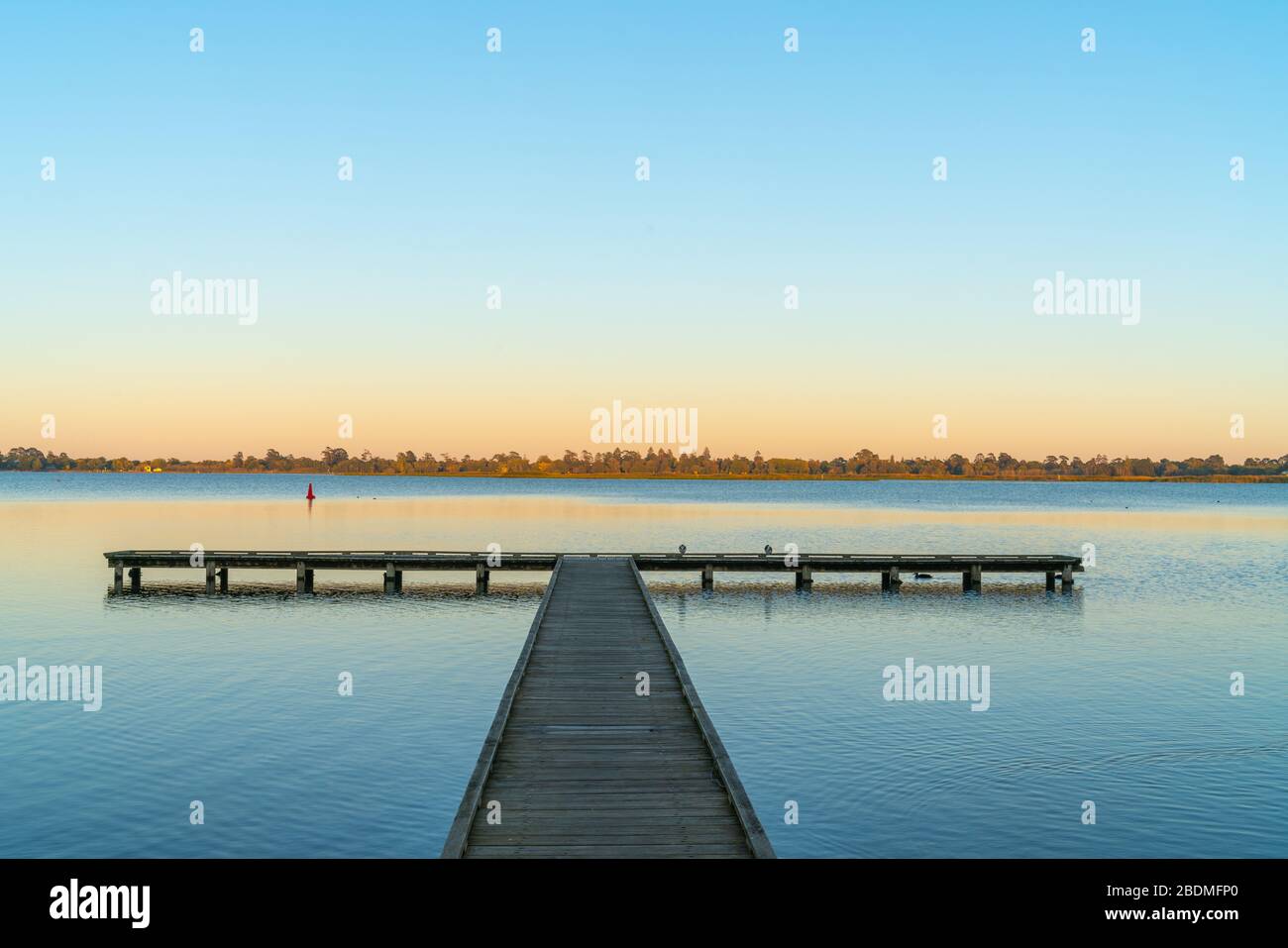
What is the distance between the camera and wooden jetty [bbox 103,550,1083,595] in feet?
137

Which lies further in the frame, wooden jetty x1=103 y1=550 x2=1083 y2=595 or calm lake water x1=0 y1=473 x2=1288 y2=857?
wooden jetty x1=103 y1=550 x2=1083 y2=595

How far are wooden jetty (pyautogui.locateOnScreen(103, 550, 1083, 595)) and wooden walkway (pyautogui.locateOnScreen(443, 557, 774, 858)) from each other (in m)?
20.0

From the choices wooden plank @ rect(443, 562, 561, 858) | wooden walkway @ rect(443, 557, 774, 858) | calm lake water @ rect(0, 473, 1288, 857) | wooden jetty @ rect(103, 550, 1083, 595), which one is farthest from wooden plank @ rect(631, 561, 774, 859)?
wooden jetty @ rect(103, 550, 1083, 595)

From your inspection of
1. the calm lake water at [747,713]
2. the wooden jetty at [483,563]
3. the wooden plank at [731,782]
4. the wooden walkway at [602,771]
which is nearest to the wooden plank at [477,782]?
the wooden walkway at [602,771]

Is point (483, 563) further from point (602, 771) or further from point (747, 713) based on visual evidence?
point (602, 771)

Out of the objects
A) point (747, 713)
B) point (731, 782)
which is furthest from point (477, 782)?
point (747, 713)

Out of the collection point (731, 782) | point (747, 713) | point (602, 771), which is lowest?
point (747, 713)

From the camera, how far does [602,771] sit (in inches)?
531

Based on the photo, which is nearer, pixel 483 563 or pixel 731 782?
pixel 731 782

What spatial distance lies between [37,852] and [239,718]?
7.28m

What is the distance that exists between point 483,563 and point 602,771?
29.0m

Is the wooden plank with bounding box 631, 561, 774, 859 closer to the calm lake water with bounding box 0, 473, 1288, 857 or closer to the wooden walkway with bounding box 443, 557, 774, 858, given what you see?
the wooden walkway with bounding box 443, 557, 774, 858

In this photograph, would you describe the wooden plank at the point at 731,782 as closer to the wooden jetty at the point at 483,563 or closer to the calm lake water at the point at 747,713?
the calm lake water at the point at 747,713

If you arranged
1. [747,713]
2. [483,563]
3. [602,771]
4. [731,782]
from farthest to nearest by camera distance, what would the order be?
[483,563], [747,713], [602,771], [731,782]
